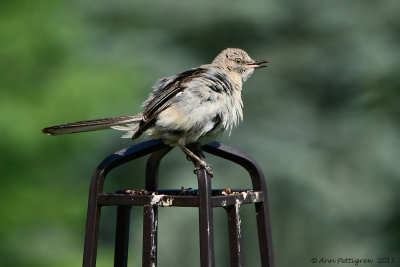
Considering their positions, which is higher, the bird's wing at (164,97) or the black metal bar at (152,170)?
the bird's wing at (164,97)

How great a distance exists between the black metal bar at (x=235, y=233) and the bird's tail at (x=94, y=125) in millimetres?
767

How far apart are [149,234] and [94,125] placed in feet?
2.32

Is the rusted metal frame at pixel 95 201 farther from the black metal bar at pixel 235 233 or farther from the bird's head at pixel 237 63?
the bird's head at pixel 237 63

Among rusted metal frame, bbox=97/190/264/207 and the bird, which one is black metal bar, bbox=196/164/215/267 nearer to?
rusted metal frame, bbox=97/190/264/207

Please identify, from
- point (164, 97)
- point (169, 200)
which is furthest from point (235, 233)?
point (164, 97)

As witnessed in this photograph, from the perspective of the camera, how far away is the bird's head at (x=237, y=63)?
405 cm

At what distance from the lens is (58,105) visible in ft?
17.6

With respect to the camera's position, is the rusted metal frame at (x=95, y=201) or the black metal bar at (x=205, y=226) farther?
the rusted metal frame at (x=95, y=201)

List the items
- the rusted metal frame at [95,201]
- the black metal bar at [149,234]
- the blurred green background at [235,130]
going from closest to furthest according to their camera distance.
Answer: the black metal bar at [149,234], the rusted metal frame at [95,201], the blurred green background at [235,130]

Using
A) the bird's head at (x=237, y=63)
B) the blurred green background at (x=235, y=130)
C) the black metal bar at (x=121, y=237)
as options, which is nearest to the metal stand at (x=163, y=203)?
the black metal bar at (x=121, y=237)

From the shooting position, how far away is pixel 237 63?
4078 millimetres

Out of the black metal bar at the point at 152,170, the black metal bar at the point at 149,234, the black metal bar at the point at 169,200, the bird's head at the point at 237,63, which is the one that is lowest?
the black metal bar at the point at 149,234

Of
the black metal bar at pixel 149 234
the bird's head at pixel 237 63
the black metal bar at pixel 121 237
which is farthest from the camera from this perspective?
the bird's head at pixel 237 63

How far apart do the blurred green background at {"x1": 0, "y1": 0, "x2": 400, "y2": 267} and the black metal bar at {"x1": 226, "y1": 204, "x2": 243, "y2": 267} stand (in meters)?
2.33
